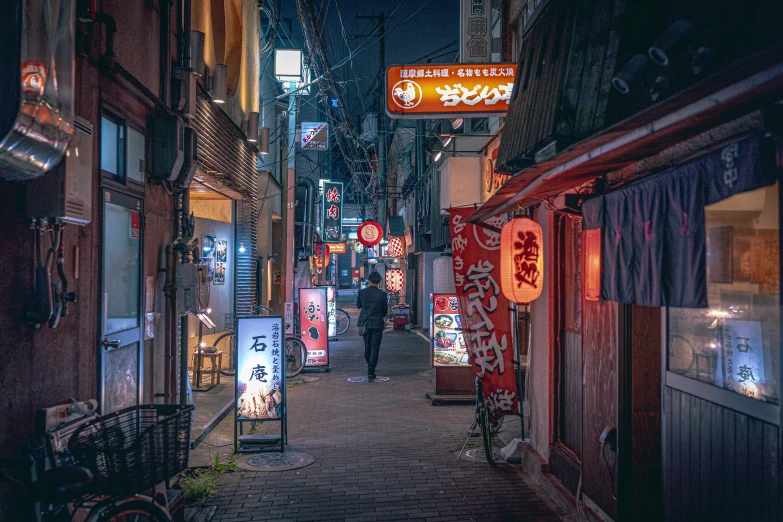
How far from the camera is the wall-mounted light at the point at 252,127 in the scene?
15.1 meters

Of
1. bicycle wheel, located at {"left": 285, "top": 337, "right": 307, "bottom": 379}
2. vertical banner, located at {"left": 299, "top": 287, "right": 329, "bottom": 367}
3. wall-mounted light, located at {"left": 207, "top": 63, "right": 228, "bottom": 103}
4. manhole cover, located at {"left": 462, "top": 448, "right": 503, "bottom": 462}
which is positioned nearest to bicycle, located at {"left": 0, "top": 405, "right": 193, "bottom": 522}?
manhole cover, located at {"left": 462, "top": 448, "right": 503, "bottom": 462}

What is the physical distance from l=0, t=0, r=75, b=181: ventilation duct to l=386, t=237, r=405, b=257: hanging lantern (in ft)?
93.4

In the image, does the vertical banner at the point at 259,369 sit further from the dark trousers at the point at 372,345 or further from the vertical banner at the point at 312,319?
the vertical banner at the point at 312,319

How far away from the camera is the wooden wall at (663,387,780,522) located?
3.92 meters

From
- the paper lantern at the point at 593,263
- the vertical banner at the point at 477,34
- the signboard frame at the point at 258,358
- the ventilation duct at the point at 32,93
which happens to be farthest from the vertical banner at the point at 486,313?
the ventilation duct at the point at 32,93

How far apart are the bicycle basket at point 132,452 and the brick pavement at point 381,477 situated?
2.68 metres

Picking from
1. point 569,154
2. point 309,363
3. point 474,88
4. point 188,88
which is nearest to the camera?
point 569,154

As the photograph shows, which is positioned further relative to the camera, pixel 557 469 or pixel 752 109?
pixel 557 469

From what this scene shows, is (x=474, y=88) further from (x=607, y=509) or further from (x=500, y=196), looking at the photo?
(x=607, y=509)

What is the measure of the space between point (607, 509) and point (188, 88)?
7.89m

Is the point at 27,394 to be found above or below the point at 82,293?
below

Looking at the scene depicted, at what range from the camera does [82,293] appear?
5852 millimetres

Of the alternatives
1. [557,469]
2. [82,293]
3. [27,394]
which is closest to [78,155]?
[82,293]

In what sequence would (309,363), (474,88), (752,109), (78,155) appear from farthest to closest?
(309,363)
(474,88)
(78,155)
(752,109)
